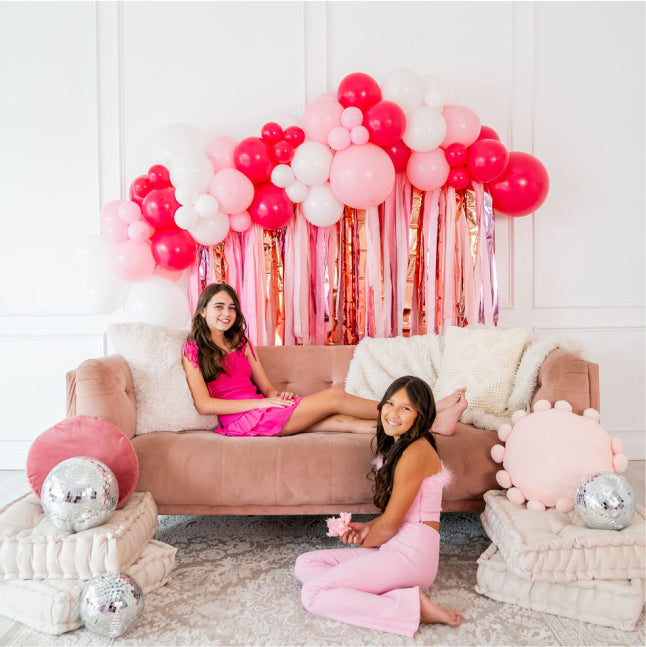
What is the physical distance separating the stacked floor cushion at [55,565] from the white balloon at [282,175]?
1680 millimetres

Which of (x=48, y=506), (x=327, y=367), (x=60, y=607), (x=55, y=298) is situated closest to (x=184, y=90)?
(x=55, y=298)

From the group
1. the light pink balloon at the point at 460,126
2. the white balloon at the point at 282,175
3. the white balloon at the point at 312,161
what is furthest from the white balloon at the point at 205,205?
the light pink balloon at the point at 460,126

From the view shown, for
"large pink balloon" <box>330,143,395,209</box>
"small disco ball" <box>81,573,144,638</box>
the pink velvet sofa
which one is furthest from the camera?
"large pink balloon" <box>330,143,395,209</box>

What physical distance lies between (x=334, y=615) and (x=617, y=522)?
0.85 m

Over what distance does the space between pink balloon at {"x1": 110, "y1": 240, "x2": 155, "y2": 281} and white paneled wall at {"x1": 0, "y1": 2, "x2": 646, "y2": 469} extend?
538 millimetres

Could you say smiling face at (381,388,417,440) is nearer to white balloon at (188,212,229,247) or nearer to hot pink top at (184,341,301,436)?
hot pink top at (184,341,301,436)

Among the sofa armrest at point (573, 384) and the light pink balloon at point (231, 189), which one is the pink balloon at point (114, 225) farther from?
the sofa armrest at point (573, 384)

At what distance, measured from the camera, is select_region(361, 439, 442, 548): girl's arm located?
5.60ft

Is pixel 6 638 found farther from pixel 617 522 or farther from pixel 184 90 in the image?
pixel 184 90

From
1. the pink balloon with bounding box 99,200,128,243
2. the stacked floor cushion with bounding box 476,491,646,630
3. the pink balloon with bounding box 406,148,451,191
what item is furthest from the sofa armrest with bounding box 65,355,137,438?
the pink balloon with bounding box 406,148,451,191

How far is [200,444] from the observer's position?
2078mm

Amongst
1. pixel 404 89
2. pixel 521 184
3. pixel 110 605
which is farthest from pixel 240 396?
pixel 521 184

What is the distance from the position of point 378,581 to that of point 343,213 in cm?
194

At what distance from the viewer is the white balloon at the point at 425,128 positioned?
2684 mm
